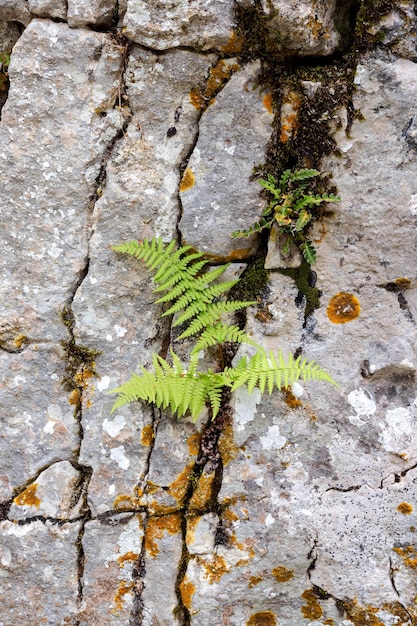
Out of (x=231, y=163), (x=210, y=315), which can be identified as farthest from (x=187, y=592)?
(x=231, y=163)

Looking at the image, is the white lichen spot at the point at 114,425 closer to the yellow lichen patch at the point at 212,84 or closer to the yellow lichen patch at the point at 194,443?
the yellow lichen patch at the point at 194,443

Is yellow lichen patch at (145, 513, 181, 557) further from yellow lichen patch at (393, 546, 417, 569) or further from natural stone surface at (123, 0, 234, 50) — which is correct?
natural stone surface at (123, 0, 234, 50)

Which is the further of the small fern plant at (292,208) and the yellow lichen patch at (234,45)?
the yellow lichen patch at (234,45)

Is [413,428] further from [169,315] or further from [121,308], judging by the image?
[121,308]

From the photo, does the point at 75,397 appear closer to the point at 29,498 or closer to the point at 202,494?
the point at 29,498

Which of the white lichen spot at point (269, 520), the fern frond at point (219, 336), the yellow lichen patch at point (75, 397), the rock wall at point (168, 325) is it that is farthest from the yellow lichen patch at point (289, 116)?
the white lichen spot at point (269, 520)

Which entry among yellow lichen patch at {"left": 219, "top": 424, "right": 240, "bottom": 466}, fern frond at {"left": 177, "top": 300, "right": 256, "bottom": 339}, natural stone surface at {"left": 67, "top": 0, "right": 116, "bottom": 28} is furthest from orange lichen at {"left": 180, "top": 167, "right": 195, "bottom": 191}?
yellow lichen patch at {"left": 219, "top": 424, "right": 240, "bottom": 466}

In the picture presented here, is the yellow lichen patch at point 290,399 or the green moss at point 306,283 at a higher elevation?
the green moss at point 306,283
